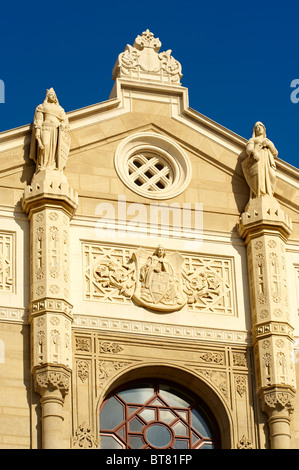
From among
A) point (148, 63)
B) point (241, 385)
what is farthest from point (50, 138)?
point (241, 385)

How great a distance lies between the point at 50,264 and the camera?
32.7 m

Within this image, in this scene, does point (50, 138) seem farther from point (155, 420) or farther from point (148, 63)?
point (155, 420)

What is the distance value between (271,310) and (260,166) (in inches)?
121

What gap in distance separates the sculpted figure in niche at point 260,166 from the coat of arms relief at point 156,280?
6.10ft

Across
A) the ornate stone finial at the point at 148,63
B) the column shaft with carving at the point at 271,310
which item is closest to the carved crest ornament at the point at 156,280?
the column shaft with carving at the point at 271,310

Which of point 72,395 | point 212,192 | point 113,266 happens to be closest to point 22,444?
point 72,395

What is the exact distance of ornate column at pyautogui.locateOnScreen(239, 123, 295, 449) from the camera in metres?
32.6

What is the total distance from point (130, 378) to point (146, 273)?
6.49 ft

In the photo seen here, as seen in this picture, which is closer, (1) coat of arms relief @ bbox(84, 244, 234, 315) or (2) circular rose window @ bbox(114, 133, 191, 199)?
(1) coat of arms relief @ bbox(84, 244, 234, 315)

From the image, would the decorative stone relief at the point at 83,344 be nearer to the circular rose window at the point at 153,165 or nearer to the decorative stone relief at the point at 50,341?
the decorative stone relief at the point at 50,341

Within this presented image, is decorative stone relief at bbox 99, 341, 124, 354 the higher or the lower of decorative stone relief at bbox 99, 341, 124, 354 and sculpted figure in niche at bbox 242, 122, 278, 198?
the lower

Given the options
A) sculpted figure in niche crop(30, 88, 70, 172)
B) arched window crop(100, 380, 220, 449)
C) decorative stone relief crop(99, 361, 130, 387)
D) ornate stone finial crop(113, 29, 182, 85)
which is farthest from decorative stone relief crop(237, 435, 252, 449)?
ornate stone finial crop(113, 29, 182, 85)

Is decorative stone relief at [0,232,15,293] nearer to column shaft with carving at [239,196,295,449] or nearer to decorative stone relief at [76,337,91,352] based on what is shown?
decorative stone relief at [76,337,91,352]
